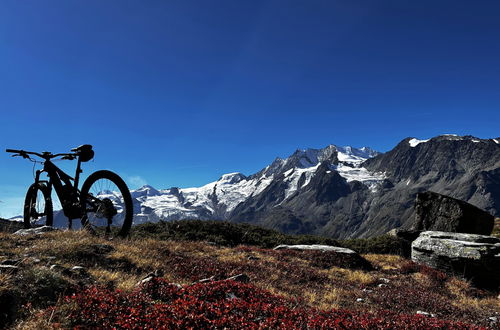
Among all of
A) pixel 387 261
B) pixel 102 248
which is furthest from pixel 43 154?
pixel 387 261

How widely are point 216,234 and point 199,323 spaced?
59.4ft

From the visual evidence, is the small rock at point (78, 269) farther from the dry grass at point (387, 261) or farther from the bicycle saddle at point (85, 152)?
the dry grass at point (387, 261)

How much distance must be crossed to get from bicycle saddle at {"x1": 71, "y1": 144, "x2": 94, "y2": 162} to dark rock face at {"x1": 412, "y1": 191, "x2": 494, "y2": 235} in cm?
2094

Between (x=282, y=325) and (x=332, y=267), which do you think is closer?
(x=282, y=325)

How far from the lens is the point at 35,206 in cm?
1384

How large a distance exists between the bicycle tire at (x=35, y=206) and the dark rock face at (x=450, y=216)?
22193 millimetres

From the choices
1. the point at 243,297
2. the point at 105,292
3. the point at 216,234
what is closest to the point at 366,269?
the point at 216,234

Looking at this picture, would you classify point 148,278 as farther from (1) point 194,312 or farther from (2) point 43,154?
(2) point 43,154

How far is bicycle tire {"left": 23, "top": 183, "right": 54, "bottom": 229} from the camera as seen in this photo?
1322 cm

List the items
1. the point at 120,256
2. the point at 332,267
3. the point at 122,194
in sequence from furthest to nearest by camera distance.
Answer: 1. the point at 332,267
2. the point at 122,194
3. the point at 120,256

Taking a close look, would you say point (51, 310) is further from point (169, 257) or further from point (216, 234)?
point (216, 234)

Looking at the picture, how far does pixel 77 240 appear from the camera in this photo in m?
10.2

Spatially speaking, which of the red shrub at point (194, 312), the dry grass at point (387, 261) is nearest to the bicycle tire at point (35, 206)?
the red shrub at point (194, 312)

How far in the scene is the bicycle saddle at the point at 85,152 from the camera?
12.4 meters
